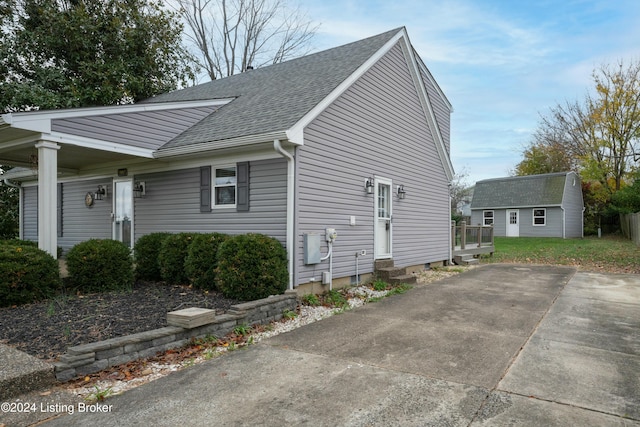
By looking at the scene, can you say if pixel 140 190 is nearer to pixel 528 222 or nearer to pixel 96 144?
pixel 96 144

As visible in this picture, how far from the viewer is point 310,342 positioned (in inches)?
184

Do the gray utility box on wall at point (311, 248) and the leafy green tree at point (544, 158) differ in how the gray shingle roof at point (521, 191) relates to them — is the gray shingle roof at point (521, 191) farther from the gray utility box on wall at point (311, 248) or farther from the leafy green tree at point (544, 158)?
the gray utility box on wall at point (311, 248)

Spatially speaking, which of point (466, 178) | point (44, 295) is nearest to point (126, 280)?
point (44, 295)

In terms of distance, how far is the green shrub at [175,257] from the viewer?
7.27 metres

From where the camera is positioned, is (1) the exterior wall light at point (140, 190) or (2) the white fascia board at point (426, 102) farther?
(2) the white fascia board at point (426, 102)

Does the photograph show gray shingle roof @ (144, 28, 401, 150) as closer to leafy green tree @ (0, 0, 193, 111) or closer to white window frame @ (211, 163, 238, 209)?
white window frame @ (211, 163, 238, 209)

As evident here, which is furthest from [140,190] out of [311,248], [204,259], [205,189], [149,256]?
[311,248]

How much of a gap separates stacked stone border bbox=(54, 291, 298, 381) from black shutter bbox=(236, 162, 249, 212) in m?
2.14

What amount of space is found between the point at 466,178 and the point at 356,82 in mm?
35324

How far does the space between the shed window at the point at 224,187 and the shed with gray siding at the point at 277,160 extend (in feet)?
0.09

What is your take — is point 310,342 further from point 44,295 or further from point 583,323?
point 44,295

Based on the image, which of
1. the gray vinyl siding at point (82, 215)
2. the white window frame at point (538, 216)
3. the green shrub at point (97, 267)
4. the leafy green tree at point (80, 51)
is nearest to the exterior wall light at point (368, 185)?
the green shrub at point (97, 267)

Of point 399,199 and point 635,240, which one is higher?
point 399,199

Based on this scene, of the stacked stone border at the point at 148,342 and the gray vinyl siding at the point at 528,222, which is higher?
the gray vinyl siding at the point at 528,222
